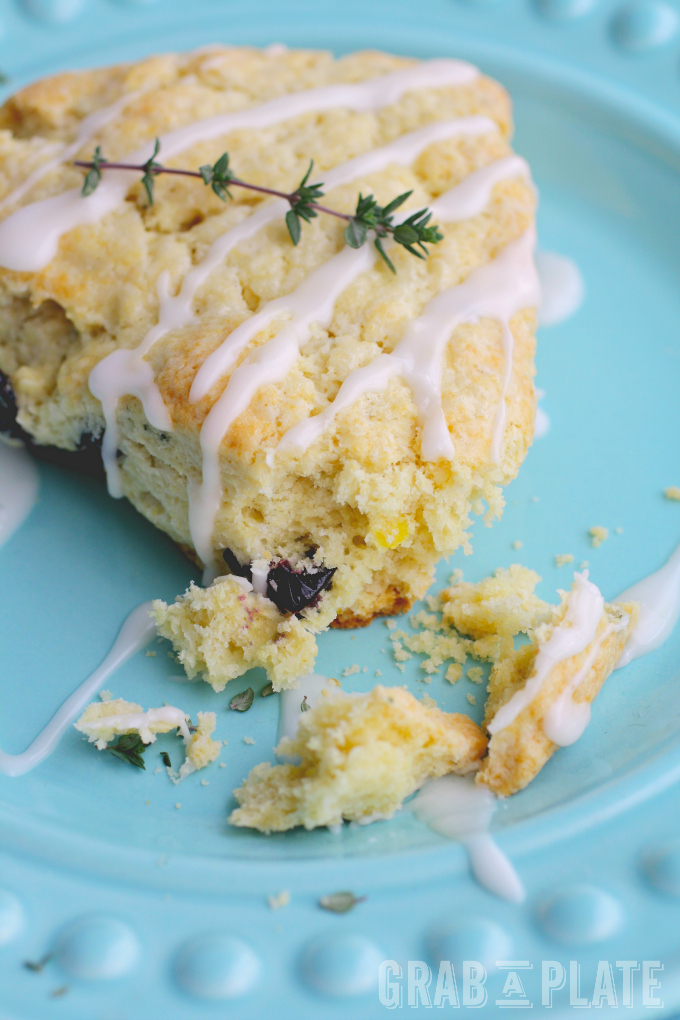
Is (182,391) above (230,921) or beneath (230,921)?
above

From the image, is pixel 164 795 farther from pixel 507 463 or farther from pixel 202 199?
pixel 202 199

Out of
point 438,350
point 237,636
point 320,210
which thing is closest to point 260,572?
point 237,636

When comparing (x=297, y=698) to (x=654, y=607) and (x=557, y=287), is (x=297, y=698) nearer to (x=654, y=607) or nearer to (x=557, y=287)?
(x=654, y=607)

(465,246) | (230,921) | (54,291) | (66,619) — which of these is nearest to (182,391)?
(54,291)

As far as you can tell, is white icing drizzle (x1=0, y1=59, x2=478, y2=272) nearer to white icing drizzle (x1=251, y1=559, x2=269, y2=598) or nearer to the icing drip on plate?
the icing drip on plate

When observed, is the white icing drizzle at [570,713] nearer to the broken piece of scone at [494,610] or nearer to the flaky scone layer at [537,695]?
the flaky scone layer at [537,695]
